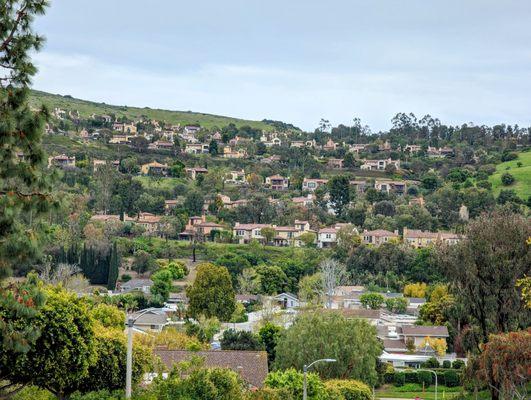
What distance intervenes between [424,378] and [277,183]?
281ft

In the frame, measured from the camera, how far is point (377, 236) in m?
111

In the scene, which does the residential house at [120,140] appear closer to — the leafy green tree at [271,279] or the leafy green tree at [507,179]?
the leafy green tree at [507,179]

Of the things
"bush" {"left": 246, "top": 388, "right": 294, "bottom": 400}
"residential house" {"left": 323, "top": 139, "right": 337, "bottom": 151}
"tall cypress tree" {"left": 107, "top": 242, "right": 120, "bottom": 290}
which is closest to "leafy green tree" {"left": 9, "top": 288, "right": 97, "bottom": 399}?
"bush" {"left": 246, "top": 388, "right": 294, "bottom": 400}

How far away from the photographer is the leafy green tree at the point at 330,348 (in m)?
48.6

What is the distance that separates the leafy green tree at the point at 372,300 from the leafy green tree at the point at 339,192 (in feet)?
131

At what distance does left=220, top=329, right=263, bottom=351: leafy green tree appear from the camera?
56.9 metres

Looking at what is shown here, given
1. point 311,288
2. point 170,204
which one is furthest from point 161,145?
point 311,288

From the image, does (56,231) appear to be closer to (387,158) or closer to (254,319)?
(254,319)

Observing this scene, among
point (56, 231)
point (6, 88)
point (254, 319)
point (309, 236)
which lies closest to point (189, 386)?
point (6, 88)

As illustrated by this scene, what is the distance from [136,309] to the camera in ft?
266

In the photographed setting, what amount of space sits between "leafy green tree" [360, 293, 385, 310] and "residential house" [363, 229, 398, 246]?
2301cm

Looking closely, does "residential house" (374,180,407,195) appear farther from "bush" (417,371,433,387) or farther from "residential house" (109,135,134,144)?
"bush" (417,371,433,387)

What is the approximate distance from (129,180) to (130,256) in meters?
21.4

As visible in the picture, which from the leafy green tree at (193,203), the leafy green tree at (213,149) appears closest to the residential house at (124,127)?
the leafy green tree at (213,149)
